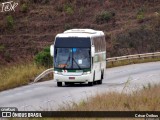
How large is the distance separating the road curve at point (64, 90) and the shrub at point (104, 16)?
22.8m

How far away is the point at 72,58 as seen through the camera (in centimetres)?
Answer: 3347

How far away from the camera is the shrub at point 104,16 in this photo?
69062mm

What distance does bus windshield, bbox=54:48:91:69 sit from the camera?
33500mm

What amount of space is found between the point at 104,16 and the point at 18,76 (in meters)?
34.1

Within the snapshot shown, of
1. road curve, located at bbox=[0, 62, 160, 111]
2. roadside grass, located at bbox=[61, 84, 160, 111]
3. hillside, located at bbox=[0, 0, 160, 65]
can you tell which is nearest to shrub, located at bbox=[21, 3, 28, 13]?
hillside, located at bbox=[0, 0, 160, 65]

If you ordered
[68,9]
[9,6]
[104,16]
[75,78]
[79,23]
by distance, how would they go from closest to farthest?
[75,78], [104,16], [79,23], [68,9], [9,6]

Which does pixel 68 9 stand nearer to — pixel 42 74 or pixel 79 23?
pixel 79 23

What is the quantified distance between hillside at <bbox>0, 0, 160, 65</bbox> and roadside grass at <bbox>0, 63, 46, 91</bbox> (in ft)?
59.7

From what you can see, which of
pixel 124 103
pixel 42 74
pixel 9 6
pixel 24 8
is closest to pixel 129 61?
pixel 42 74

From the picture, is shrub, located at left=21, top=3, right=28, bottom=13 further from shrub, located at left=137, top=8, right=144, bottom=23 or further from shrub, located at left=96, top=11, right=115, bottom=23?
shrub, located at left=137, top=8, right=144, bottom=23

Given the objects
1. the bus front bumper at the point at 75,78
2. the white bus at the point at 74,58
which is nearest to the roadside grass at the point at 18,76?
the bus front bumper at the point at 75,78

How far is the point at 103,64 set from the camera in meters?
37.8

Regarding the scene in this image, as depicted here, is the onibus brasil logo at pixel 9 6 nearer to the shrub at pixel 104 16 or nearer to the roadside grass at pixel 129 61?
the shrub at pixel 104 16

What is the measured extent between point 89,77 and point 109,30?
34.2 meters
